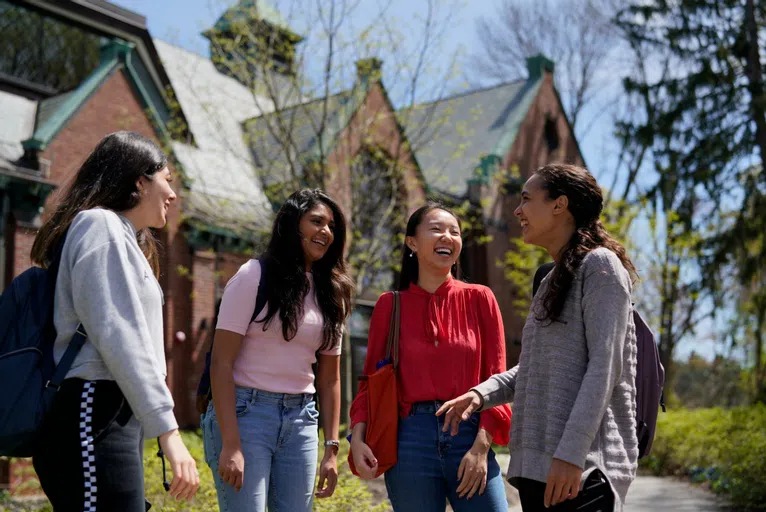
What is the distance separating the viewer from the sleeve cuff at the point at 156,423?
2.34 meters

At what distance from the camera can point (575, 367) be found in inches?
108

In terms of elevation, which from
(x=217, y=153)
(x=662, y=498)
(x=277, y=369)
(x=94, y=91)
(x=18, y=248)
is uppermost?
(x=94, y=91)

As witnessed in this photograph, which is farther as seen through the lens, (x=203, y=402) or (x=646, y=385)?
(x=203, y=402)

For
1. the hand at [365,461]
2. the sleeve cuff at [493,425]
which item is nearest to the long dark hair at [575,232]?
the sleeve cuff at [493,425]

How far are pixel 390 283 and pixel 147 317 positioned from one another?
14.6 m

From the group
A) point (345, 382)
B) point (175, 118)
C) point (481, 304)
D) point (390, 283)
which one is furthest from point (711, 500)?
point (175, 118)

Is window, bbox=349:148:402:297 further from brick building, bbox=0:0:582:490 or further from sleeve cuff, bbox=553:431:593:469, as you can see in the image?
sleeve cuff, bbox=553:431:593:469

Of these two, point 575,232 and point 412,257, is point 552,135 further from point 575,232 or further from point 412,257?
point 575,232

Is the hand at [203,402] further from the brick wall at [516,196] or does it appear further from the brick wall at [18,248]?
the brick wall at [516,196]

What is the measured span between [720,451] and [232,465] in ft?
26.8

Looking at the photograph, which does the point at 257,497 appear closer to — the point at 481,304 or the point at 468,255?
the point at 481,304

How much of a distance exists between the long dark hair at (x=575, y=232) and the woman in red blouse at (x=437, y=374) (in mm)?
623

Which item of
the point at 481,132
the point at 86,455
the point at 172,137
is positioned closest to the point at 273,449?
the point at 86,455

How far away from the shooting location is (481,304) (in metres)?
3.53
